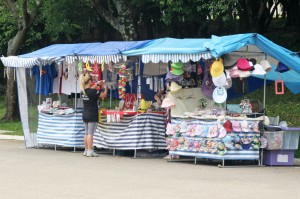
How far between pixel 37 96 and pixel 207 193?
33.4 ft

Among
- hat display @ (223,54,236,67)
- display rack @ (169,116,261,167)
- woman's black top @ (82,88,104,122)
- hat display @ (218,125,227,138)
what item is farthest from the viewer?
woman's black top @ (82,88,104,122)

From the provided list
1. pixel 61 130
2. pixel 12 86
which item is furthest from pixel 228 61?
pixel 12 86

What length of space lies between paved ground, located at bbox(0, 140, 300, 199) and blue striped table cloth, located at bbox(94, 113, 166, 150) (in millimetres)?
371

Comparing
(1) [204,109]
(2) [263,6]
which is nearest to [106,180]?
(1) [204,109]

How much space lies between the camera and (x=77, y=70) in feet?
63.2

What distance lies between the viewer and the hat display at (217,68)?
15367 mm

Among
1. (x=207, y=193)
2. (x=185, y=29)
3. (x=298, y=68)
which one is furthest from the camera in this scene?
(x=185, y=29)

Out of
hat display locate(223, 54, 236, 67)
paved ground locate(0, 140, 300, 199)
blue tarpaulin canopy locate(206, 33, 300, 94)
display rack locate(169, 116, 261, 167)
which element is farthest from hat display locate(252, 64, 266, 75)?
paved ground locate(0, 140, 300, 199)

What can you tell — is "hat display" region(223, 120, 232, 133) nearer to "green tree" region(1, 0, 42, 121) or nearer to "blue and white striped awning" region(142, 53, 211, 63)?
"blue and white striped awning" region(142, 53, 211, 63)

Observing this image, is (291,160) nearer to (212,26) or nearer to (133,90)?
(133,90)

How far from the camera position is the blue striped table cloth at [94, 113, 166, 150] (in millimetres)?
17031

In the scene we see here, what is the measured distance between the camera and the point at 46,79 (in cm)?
2016

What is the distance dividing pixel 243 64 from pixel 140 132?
3.06 m

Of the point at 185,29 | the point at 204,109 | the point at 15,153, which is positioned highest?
the point at 185,29
